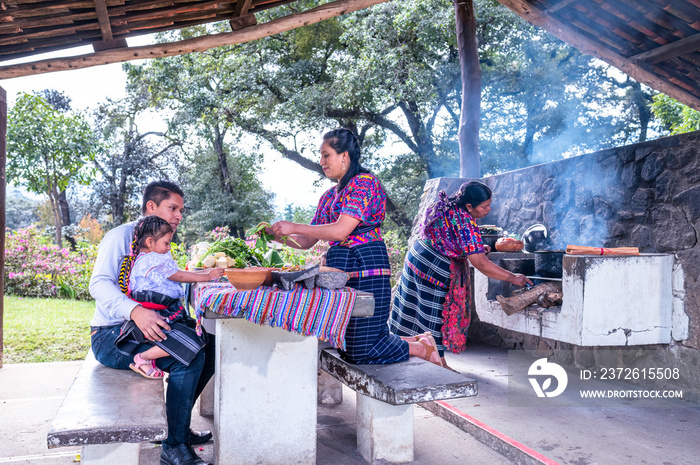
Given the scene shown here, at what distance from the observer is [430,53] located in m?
13.4

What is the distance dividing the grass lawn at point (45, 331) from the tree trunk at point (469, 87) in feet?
18.4

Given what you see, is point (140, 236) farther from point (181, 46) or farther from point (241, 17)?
point (241, 17)

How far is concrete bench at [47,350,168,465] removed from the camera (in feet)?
7.27

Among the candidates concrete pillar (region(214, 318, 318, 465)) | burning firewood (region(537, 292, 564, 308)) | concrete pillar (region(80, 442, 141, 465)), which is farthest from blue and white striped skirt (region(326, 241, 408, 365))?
burning firewood (region(537, 292, 564, 308))

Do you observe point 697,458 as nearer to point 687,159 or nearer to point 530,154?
point 687,159

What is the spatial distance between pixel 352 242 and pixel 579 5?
3.10 m

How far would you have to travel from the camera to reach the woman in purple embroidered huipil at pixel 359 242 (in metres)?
3.12

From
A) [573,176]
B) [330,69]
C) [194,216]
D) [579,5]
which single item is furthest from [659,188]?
[194,216]

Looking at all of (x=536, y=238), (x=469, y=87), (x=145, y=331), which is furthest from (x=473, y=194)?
(x=469, y=87)

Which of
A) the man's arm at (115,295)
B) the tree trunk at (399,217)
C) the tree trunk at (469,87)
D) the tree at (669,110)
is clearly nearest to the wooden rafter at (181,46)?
the man's arm at (115,295)

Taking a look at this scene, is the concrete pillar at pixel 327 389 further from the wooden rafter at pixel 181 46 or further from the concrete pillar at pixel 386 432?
the wooden rafter at pixel 181 46

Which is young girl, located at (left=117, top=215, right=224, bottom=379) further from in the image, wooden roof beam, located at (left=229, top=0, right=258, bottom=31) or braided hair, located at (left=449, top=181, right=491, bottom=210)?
wooden roof beam, located at (left=229, top=0, right=258, bottom=31)

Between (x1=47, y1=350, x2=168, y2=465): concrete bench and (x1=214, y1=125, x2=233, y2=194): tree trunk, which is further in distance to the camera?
(x1=214, y1=125, x2=233, y2=194): tree trunk

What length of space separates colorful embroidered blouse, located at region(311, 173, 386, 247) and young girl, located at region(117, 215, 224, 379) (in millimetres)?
810
